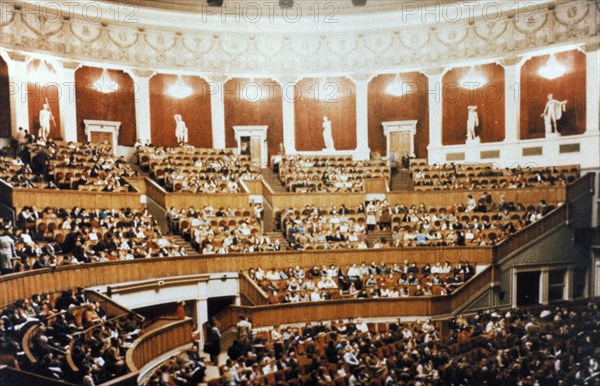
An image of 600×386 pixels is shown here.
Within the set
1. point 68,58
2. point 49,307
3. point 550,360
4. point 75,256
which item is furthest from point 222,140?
point 550,360

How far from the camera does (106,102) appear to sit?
49.2ft

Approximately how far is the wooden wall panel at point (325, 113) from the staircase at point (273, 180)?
210 centimetres

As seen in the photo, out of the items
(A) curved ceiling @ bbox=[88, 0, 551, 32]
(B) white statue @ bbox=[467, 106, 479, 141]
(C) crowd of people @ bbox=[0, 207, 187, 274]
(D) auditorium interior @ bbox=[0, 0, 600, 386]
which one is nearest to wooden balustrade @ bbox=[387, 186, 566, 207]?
(D) auditorium interior @ bbox=[0, 0, 600, 386]

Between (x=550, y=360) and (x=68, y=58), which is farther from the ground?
(x=68, y=58)

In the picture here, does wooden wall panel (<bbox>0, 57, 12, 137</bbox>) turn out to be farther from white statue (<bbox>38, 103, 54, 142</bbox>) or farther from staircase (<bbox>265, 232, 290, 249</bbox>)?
staircase (<bbox>265, 232, 290, 249</bbox>)

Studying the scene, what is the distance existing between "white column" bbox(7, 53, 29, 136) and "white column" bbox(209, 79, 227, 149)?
4.84 meters

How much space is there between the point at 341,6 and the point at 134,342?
444 inches

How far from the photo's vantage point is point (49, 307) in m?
7.31

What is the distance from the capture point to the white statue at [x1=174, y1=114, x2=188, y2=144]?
52.2 ft

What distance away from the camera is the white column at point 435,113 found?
15.8m

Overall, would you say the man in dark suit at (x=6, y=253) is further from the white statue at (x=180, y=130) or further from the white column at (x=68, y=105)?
the white statue at (x=180, y=130)

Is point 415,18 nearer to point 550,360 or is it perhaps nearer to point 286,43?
point 286,43

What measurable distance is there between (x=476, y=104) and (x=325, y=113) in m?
4.14

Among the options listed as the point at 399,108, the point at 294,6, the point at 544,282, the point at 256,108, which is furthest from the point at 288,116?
the point at 544,282
